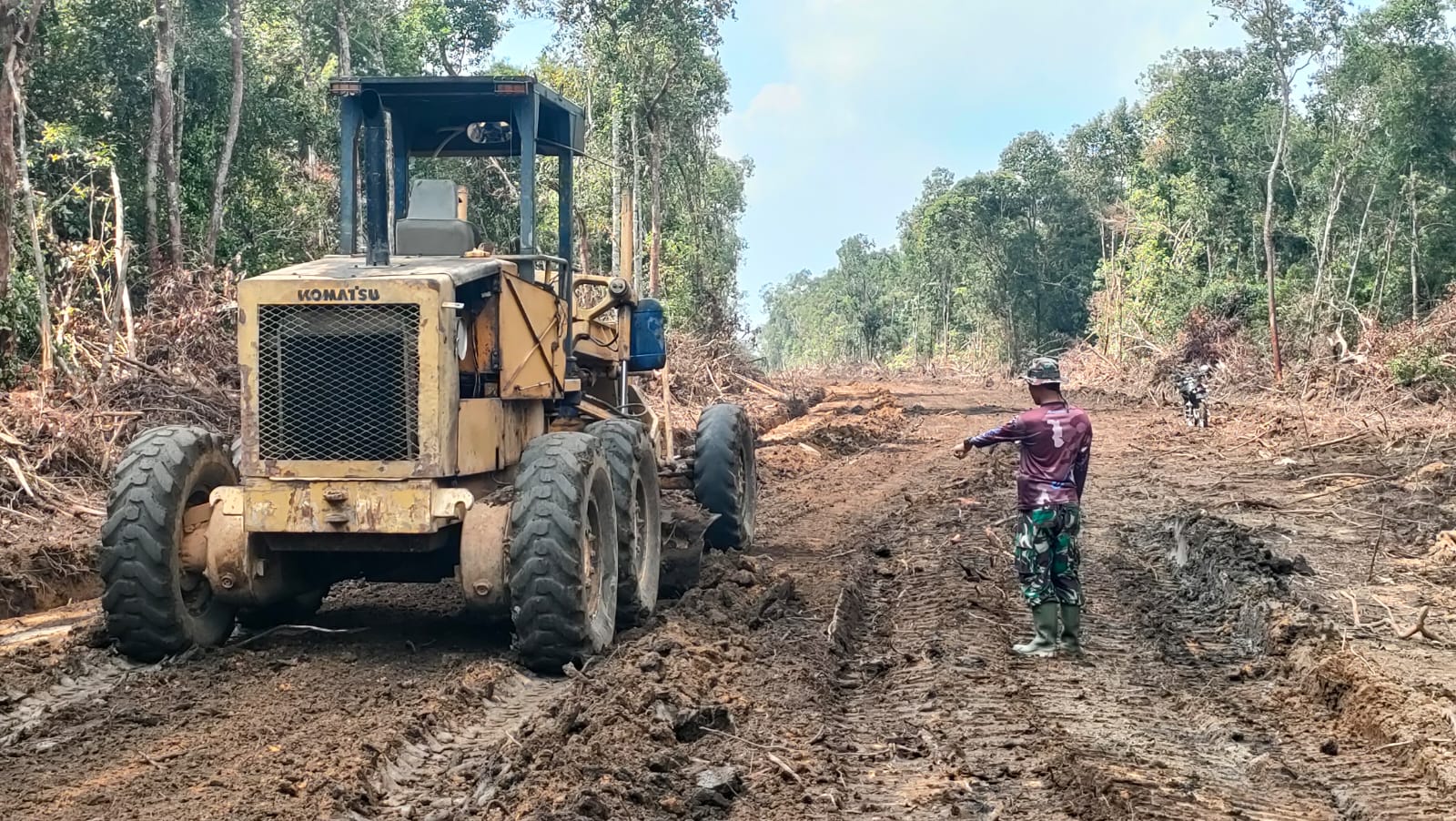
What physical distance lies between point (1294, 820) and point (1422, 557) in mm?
6362

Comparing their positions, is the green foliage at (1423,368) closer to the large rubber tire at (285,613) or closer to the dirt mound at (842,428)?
the dirt mound at (842,428)

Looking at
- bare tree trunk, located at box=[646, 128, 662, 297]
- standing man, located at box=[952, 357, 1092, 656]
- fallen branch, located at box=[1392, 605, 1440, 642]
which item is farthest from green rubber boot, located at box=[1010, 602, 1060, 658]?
bare tree trunk, located at box=[646, 128, 662, 297]

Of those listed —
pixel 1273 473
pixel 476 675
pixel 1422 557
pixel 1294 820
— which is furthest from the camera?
pixel 1273 473

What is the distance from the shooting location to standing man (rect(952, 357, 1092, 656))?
23.9 ft

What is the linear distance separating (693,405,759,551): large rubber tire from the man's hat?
313cm

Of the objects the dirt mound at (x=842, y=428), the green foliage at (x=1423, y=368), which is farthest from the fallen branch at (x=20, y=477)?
the green foliage at (x=1423, y=368)

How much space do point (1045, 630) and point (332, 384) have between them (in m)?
4.19

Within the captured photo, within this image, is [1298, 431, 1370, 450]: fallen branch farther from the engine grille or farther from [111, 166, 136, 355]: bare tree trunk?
[111, 166, 136, 355]: bare tree trunk

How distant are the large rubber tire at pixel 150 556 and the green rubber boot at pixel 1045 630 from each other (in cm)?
455

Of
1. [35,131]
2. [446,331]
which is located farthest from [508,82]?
[35,131]

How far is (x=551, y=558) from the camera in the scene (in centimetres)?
631

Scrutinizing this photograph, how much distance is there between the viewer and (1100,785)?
4.79 m

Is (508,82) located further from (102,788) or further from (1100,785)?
(1100,785)

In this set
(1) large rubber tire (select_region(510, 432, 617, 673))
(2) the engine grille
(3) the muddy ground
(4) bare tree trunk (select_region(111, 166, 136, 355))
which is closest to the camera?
(3) the muddy ground
